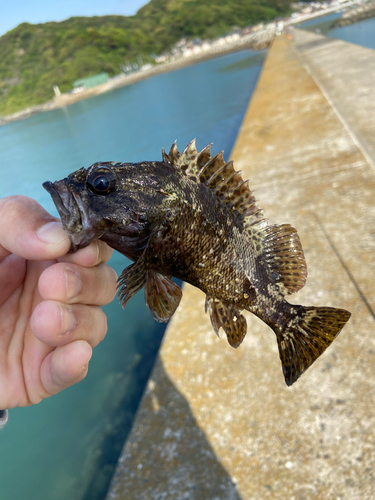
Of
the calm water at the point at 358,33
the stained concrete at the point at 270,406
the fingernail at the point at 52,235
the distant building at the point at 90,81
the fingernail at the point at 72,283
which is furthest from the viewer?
the distant building at the point at 90,81

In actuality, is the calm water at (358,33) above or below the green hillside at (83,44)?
below

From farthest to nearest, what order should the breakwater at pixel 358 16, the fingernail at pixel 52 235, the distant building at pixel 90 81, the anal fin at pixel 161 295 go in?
the distant building at pixel 90 81 → the breakwater at pixel 358 16 → the fingernail at pixel 52 235 → the anal fin at pixel 161 295

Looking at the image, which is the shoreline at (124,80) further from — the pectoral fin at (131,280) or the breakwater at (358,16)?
the pectoral fin at (131,280)

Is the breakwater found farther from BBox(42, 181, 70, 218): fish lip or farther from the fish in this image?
BBox(42, 181, 70, 218): fish lip

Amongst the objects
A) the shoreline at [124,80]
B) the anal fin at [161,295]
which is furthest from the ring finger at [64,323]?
the shoreline at [124,80]

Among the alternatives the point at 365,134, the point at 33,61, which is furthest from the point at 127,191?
the point at 33,61

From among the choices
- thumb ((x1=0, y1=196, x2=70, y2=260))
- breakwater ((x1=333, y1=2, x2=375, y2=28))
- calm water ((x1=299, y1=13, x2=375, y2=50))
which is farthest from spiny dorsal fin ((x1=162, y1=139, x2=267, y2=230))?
breakwater ((x1=333, y1=2, x2=375, y2=28))

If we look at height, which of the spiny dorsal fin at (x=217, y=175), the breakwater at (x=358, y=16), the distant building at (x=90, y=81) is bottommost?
the spiny dorsal fin at (x=217, y=175)
